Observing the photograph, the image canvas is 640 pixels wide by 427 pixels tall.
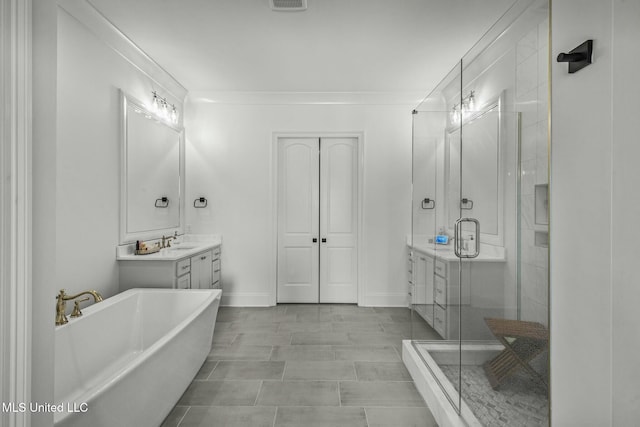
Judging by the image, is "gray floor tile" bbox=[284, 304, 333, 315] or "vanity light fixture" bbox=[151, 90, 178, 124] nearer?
"vanity light fixture" bbox=[151, 90, 178, 124]

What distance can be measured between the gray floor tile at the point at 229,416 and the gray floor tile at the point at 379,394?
1.70 feet

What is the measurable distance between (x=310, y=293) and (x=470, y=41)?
3478mm

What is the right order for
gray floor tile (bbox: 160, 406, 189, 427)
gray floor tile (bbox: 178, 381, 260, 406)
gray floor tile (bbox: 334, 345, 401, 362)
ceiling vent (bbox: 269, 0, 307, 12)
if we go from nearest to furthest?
gray floor tile (bbox: 160, 406, 189, 427) → gray floor tile (bbox: 178, 381, 260, 406) → ceiling vent (bbox: 269, 0, 307, 12) → gray floor tile (bbox: 334, 345, 401, 362)

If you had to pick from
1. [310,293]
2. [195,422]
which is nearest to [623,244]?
[195,422]

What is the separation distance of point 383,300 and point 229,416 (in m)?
2.77

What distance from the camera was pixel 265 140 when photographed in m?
4.43

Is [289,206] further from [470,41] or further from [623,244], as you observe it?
[623,244]

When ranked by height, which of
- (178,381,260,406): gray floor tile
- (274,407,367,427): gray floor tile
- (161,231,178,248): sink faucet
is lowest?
(274,407,367,427): gray floor tile

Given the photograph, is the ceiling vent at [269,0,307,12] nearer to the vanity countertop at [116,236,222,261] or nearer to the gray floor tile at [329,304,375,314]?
the vanity countertop at [116,236,222,261]

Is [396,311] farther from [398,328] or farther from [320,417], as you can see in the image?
[320,417]

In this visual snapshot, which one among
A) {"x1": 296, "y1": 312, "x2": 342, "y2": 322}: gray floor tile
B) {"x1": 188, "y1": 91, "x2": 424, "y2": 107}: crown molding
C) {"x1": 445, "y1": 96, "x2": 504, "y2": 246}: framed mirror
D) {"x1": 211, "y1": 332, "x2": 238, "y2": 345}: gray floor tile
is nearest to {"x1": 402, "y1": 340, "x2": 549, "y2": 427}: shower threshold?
{"x1": 445, "y1": 96, "x2": 504, "y2": 246}: framed mirror

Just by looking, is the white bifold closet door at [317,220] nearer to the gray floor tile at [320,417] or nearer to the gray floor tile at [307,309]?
the gray floor tile at [307,309]

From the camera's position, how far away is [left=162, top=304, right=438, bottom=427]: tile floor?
204 cm

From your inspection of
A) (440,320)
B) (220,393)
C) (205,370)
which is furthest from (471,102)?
(205,370)
